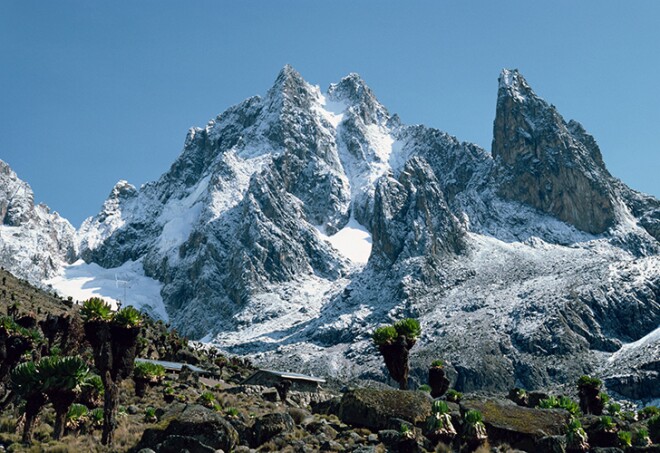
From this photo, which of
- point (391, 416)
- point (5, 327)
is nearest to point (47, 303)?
point (5, 327)

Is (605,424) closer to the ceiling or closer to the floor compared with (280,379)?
closer to the floor

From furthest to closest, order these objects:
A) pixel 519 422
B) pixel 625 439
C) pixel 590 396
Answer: pixel 590 396 < pixel 625 439 < pixel 519 422

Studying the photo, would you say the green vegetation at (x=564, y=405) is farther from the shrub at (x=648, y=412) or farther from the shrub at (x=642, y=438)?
the shrub at (x=648, y=412)

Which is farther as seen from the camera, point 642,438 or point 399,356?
point 399,356

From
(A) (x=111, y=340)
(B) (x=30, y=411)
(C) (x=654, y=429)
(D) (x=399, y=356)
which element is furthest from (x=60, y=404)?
(C) (x=654, y=429)

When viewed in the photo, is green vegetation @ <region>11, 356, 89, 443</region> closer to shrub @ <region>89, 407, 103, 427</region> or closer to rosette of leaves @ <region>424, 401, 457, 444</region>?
shrub @ <region>89, 407, 103, 427</region>

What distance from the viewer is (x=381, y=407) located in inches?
1512

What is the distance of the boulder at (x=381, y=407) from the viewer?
3759cm

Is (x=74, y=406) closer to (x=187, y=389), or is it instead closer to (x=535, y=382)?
(x=187, y=389)

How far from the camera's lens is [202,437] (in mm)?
29828

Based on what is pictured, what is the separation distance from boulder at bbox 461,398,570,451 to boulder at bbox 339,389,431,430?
2.81 m

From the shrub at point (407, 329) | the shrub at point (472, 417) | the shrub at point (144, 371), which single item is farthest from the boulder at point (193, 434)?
the shrub at point (407, 329)

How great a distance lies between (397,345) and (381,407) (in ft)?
38.8

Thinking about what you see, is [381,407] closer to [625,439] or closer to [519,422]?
[519,422]
